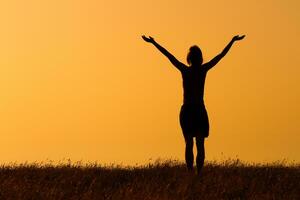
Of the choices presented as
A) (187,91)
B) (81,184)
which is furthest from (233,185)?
(81,184)

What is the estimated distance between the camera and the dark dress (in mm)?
13695

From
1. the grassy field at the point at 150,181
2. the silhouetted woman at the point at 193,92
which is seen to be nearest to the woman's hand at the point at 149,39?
the silhouetted woman at the point at 193,92

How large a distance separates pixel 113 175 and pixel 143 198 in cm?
325

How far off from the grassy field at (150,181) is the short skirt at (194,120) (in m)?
0.90

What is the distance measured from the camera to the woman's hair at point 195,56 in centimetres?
1373

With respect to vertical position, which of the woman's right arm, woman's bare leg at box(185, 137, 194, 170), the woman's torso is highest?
the woman's right arm

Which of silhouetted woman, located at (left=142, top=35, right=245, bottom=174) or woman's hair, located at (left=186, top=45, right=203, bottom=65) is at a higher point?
woman's hair, located at (left=186, top=45, right=203, bottom=65)

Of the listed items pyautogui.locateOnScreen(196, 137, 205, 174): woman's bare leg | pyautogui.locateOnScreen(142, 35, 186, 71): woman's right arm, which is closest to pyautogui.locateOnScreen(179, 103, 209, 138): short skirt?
pyautogui.locateOnScreen(196, 137, 205, 174): woman's bare leg

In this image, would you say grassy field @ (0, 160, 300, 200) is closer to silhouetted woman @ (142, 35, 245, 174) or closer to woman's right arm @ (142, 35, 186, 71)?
silhouetted woman @ (142, 35, 245, 174)

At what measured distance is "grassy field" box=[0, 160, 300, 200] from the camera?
487 inches

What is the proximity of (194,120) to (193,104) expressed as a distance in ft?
1.03

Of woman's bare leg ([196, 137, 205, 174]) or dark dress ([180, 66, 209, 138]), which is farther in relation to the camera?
woman's bare leg ([196, 137, 205, 174])

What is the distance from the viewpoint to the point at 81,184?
13.8 meters

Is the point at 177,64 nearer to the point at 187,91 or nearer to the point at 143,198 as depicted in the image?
the point at 187,91
